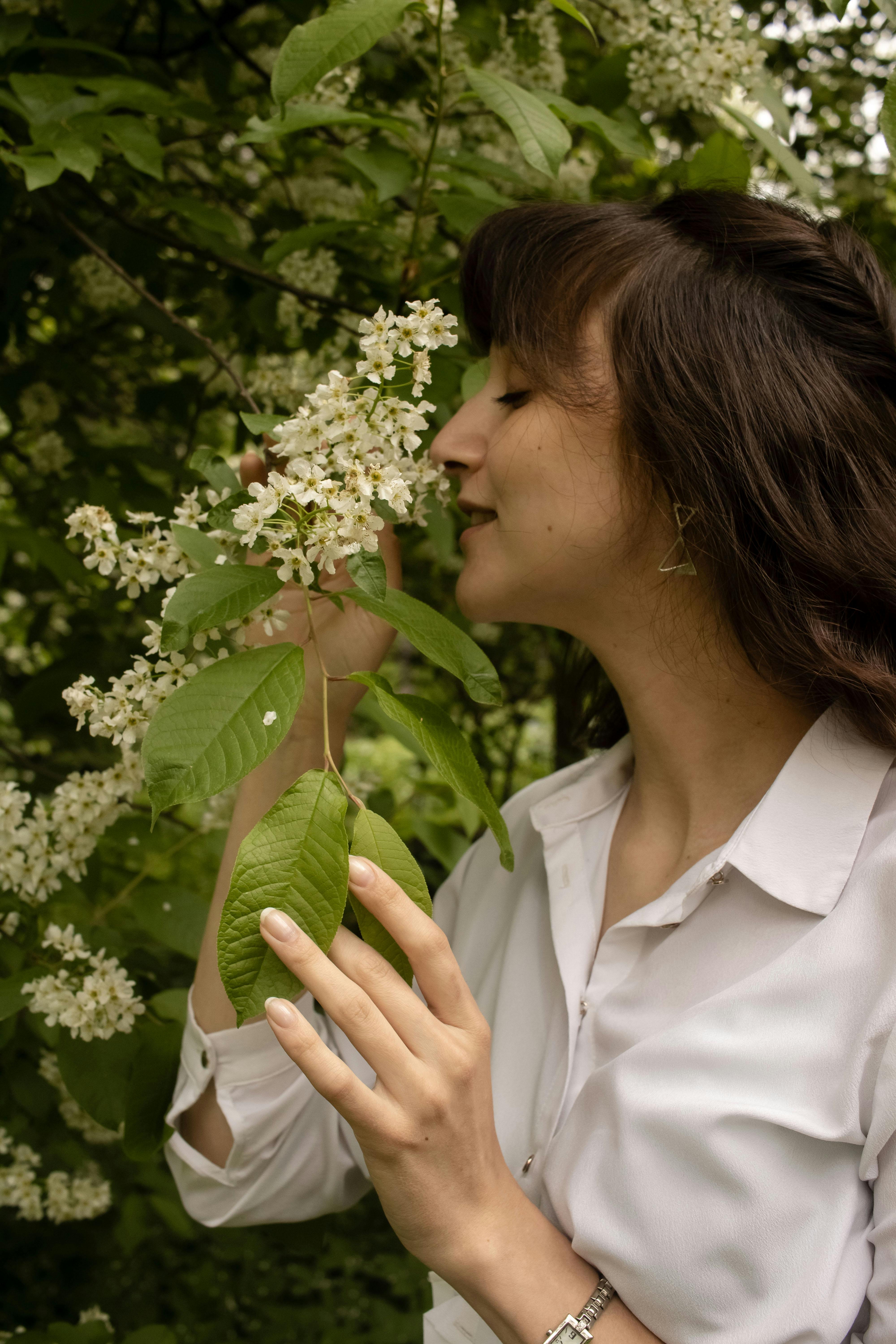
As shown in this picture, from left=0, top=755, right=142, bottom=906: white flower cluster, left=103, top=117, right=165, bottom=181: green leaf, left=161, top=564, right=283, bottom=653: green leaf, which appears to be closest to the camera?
left=161, top=564, right=283, bottom=653: green leaf

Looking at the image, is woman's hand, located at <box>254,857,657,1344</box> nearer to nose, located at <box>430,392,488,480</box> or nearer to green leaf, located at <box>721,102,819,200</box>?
nose, located at <box>430,392,488,480</box>

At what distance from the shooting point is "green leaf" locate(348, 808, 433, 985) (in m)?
1.07

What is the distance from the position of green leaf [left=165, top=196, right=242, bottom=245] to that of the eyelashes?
64 centimetres

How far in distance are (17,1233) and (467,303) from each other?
2.34m

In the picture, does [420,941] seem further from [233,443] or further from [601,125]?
[233,443]

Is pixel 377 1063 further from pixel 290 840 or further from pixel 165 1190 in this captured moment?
pixel 165 1190

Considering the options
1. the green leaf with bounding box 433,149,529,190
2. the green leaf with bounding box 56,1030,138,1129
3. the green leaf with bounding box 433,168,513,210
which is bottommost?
the green leaf with bounding box 56,1030,138,1129

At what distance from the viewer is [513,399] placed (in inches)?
60.1

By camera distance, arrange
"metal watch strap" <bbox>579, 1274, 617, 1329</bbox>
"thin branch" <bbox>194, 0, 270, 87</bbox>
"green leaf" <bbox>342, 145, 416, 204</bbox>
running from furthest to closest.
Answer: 1. "thin branch" <bbox>194, 0, 270, 87</bbox>
2. "green leaf" <bbox>342, 145, 416, 204</bbox>
3. "metal watch strap" <bbox>579, 1274, 617, 1329</bbox>

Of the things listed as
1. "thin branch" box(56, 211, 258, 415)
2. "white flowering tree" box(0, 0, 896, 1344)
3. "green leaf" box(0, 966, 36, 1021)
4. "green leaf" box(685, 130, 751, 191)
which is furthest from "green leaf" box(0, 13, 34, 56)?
"green leaf" box(0, 966, 36, 1021)

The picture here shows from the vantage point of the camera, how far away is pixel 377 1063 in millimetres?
1061

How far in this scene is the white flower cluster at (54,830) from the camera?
1515 mm

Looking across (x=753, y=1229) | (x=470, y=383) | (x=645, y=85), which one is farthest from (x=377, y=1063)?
(x=645, y=85)

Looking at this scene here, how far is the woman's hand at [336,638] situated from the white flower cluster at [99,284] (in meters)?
1.16
